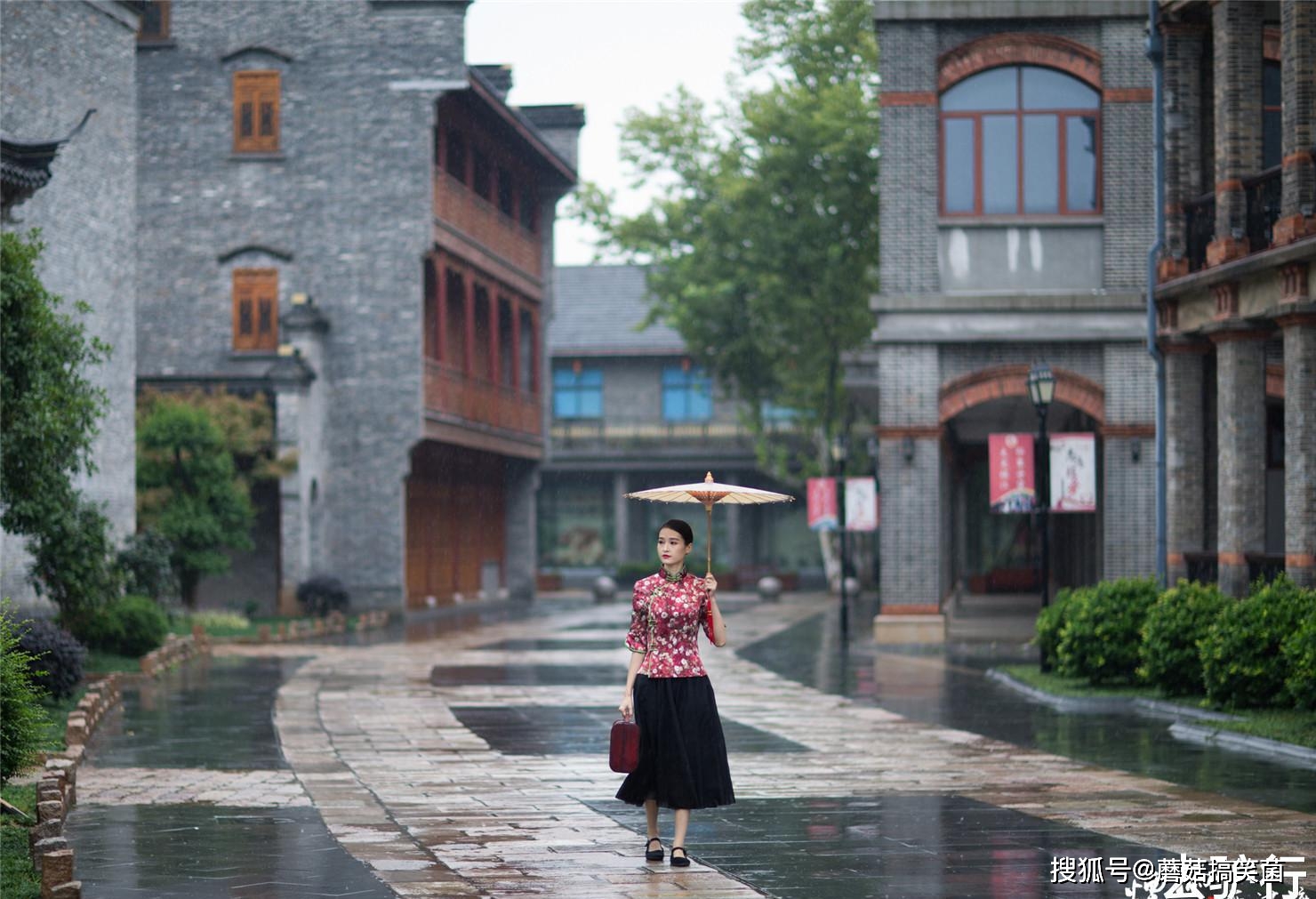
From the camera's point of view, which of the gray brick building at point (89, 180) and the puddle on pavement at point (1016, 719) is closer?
the puddle on pavement at point (1016, 719)

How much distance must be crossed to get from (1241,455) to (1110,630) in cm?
245

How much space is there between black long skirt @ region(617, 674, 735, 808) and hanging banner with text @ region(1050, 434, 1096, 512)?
15.5 metres

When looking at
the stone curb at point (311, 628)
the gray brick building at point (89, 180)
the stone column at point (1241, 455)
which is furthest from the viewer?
the stone curb at point (311, 628)

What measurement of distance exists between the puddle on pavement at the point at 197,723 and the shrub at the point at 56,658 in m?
0.55

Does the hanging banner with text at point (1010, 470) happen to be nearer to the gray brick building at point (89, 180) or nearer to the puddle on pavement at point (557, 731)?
the puddle on pavement at point (557, 731)

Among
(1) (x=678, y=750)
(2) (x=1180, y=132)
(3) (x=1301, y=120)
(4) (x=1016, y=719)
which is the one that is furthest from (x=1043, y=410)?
(1) (x=678, y=750)

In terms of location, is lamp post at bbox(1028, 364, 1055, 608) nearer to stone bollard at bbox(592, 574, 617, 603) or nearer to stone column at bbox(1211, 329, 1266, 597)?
stone column at bbox(1211, 329, 1266, 597)

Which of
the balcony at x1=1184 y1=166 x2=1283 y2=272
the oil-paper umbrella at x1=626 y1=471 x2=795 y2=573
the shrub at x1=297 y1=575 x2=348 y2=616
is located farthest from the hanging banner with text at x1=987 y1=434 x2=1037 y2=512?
the oil-paper umbrella at x1=626 y1=471 x2=795 y2=573

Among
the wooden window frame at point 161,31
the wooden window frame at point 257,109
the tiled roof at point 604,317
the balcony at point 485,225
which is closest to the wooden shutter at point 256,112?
the wooden window frame at point 257,109

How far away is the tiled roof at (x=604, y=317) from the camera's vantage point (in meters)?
63.6

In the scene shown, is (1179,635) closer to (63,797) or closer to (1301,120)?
(1301,120)

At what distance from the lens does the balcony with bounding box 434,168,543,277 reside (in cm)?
3938

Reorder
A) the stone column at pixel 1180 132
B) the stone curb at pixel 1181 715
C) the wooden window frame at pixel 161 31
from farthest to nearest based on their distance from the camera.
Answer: the wooden window frame at pixel 161 31
the stone column at pixel 1180 132
the stone curb at pixel 1181 715

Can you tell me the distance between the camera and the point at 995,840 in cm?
1031
